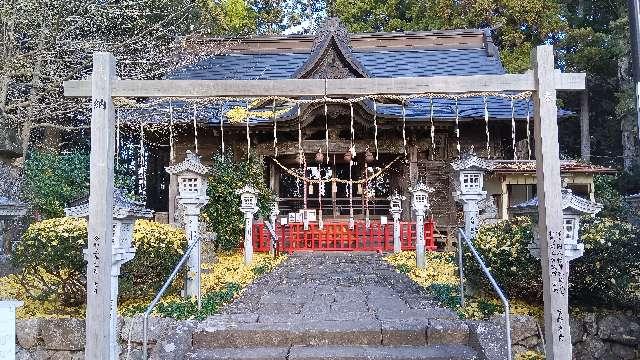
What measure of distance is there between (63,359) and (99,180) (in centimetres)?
250

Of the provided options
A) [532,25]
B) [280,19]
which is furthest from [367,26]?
[532,25]

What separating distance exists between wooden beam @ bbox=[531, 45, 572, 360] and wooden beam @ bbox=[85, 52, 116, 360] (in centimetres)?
358

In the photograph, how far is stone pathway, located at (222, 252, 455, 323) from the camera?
230 inches

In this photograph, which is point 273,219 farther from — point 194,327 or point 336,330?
point 336,330

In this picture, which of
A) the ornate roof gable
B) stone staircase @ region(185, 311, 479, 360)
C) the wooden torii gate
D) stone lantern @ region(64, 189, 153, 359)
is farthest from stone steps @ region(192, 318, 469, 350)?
the ornate roof gable

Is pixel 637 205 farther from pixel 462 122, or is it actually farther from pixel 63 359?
pixel 63 359

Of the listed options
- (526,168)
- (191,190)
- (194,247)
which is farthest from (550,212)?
(526,168)

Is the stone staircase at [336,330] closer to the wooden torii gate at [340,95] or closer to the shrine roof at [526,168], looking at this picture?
the wooden torii gate at [340,95]

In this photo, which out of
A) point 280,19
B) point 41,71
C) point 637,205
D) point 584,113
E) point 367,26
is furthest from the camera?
point 280,19

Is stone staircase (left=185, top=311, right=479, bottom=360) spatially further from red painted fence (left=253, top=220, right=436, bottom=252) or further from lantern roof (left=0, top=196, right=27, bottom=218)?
red painted fence (left=253, top=220, right=436, bottom=252)

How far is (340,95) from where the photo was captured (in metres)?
4.45

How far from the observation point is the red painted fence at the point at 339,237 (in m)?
12.8

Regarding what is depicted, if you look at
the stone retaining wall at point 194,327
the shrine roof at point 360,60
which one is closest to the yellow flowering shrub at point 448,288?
the stone retaining wall at point 194,327

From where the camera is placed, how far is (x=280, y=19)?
26031mm
